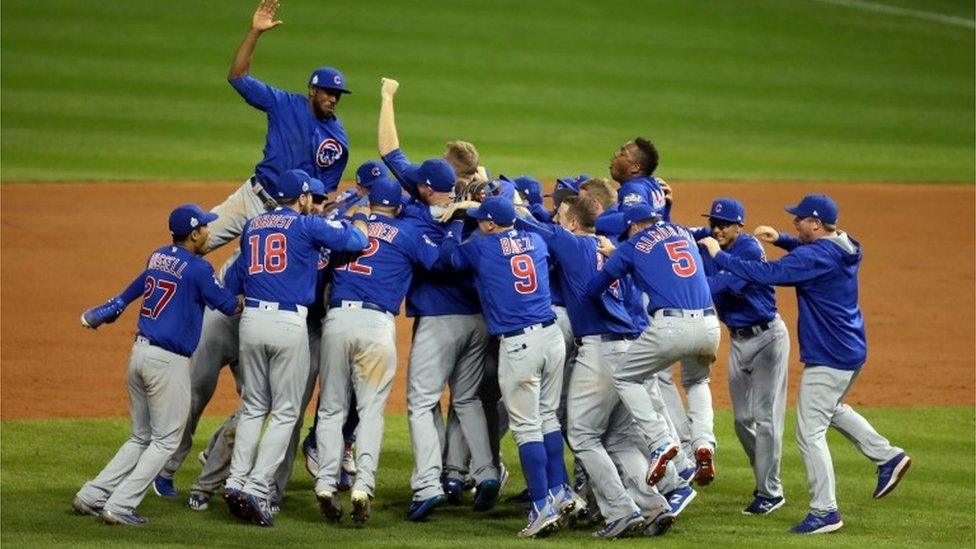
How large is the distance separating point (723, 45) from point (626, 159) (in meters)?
20.5

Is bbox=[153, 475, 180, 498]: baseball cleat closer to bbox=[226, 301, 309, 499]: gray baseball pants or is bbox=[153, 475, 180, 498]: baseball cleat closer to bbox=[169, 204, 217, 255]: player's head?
bbox=[226, 301, 309, 499]: gray baseball pants

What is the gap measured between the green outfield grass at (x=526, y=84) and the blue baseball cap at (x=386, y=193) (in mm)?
12691

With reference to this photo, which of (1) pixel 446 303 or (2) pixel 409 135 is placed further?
(2) pixel 409 135

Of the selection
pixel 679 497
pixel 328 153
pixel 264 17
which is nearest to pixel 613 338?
pixel 679 497

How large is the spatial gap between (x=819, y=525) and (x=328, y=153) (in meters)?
4.18

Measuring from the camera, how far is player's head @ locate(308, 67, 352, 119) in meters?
10.7

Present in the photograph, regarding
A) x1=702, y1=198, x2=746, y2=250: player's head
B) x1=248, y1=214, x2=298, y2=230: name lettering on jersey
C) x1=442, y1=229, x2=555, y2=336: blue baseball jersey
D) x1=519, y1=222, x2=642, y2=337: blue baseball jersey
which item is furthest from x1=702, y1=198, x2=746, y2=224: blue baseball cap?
x1=248, y1=214, x2=298, y2=230: name lettering on jersey

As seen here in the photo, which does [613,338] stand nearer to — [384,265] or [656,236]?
[656,236]

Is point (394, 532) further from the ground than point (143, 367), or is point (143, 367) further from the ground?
point (143, 367)

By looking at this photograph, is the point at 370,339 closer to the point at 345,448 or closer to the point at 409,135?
the point at 345,448

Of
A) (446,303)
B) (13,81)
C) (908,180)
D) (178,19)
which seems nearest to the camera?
(446,303)

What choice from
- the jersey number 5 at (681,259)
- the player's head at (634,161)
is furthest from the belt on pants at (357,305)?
the player's head at (634,161)

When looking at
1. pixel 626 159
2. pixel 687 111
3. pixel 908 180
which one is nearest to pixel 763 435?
pixel 626 159

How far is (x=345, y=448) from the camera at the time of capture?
11086mm
